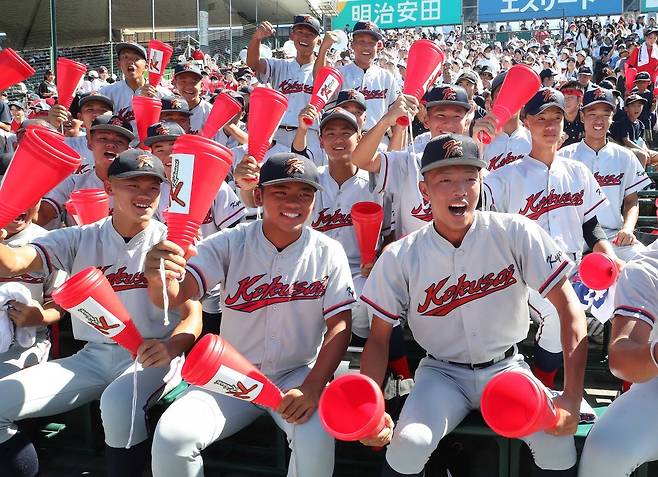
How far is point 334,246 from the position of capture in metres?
3.07

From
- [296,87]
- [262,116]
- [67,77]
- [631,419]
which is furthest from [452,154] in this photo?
[296,87]

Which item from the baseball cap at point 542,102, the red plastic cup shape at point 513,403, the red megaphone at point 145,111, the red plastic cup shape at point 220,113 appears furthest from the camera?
the red megaphone at point 145,111

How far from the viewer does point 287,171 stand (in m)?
2.79

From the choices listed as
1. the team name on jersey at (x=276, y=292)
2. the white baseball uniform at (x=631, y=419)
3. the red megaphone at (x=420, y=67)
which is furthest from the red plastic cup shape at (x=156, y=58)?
the white baseball uniform at (x=631, y=419)

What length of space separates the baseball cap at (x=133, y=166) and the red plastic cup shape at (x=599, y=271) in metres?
2.17

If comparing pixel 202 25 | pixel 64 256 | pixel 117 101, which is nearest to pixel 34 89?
pixel 202 25

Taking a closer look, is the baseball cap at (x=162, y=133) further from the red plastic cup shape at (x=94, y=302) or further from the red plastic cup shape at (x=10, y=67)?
the red plastic cup shape at (x=94, y=302)

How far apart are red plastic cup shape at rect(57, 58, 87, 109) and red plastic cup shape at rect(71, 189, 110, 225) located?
1.77m

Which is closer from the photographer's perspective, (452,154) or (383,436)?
(383,436)

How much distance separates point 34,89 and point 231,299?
722 inches

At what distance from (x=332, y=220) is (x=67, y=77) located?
2466mm

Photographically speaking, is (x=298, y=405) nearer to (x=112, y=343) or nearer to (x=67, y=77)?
(x=112, y=343)

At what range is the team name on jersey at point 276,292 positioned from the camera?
116 inches

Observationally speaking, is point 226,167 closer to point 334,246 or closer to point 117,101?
point 334,246
